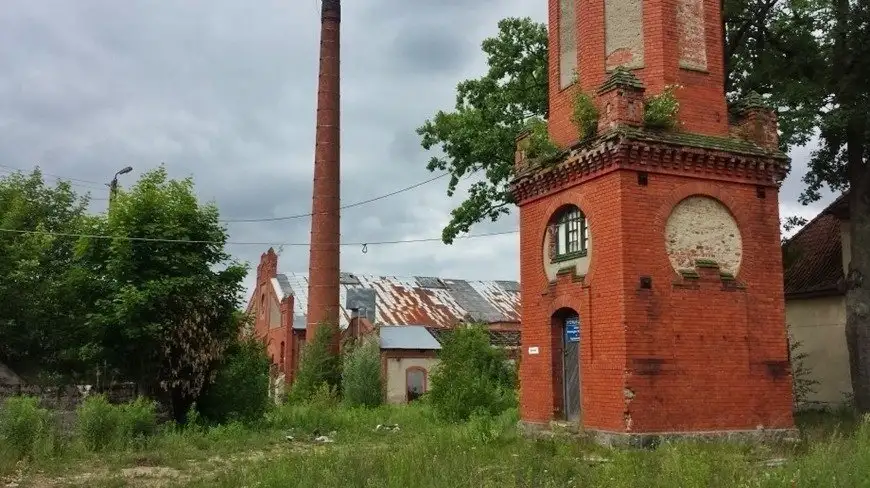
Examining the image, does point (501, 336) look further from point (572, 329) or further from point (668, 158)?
point (668, 158)

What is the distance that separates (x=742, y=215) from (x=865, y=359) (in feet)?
23.4

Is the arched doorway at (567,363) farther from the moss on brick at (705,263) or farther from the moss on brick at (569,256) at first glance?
the moss on brick at (705,263)

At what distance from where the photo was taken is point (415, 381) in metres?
34.3

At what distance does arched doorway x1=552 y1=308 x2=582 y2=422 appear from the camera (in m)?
14.2

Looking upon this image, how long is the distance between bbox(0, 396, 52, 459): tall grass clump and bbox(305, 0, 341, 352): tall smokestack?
1675 cm

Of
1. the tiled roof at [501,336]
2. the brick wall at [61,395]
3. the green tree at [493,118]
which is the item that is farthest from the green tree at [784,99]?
the tiled roof at [501,336]

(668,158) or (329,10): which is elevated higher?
(329,10)

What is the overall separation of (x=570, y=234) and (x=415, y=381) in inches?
831

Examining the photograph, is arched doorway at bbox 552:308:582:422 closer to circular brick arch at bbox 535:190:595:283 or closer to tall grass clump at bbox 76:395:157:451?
circular brick arch at bbox 535:190:595:283

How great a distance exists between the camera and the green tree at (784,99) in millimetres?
17844

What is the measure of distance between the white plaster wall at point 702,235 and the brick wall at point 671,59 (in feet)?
4.84

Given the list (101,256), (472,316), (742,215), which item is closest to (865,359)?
(742,215)

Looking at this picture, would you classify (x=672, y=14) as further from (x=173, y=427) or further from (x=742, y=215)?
(x=173, y=427)

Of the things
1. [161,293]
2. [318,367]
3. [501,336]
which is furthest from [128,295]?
[501,336]
